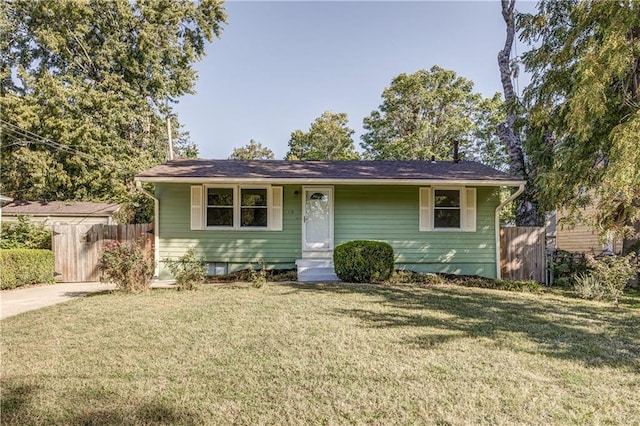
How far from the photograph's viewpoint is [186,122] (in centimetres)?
2380

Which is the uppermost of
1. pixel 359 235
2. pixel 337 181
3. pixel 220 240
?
pixel 337 181

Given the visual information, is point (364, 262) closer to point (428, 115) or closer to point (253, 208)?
point (253, 208)

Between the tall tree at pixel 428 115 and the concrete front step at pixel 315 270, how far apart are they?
41.2ft

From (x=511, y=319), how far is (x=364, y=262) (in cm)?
339

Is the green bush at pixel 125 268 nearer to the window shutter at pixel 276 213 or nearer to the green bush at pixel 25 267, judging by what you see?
the green bush at pixel 25 267

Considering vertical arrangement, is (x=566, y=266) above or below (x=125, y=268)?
below

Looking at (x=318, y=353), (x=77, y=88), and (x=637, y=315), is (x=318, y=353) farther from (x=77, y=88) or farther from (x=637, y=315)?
(x=77, y=88)

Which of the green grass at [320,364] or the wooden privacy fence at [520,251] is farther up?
the wooden privacy fence at [520,251]

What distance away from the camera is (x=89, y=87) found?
61.5 feet

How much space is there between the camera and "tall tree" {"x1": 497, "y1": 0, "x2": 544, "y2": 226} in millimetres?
11367

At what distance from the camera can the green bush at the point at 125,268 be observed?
22.8 feet

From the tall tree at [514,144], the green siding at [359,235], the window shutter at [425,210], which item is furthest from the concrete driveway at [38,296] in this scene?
the tall tree at [514,144]

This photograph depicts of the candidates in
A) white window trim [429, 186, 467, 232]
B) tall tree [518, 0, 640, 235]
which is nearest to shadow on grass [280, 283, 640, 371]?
tall tree [518, 0, 640, 235]

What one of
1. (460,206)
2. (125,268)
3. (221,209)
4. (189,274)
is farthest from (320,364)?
(460,206)
